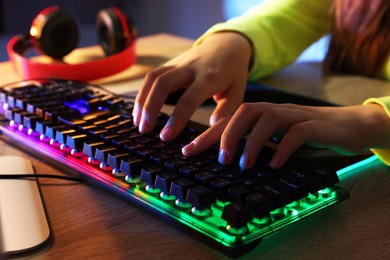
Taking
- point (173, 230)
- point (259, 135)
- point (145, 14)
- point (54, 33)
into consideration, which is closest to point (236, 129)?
point (259, 135)

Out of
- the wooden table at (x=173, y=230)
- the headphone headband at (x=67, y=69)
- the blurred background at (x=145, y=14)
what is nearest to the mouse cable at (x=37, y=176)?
the wooden table at (x=173, y=230)

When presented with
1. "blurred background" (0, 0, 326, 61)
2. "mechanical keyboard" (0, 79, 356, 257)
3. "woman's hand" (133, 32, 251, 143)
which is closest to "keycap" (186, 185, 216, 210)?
"mechanical keyboard" (0, 79, 356, 257)

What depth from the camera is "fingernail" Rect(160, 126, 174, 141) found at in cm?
58

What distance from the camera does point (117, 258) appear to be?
41 cm

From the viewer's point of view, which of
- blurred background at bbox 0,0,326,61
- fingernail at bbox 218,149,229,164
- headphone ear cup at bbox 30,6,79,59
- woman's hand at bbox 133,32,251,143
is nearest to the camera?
fingernail at bbox 218,149,229,164

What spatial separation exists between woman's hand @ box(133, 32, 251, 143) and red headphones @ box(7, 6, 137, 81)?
20 cm

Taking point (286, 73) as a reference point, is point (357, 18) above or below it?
above

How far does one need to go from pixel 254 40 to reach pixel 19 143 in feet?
1.46

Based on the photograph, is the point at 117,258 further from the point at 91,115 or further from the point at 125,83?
the point at 125,83

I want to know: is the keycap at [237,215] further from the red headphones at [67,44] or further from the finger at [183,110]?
the red headphones at [67,44]

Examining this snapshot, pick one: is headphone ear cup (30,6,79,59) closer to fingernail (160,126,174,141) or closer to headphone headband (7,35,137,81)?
headphone headband (7,35,137,81)

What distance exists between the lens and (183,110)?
0.63 m

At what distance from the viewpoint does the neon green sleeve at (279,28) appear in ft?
2.99

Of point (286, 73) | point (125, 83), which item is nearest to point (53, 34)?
point (125, 83)
